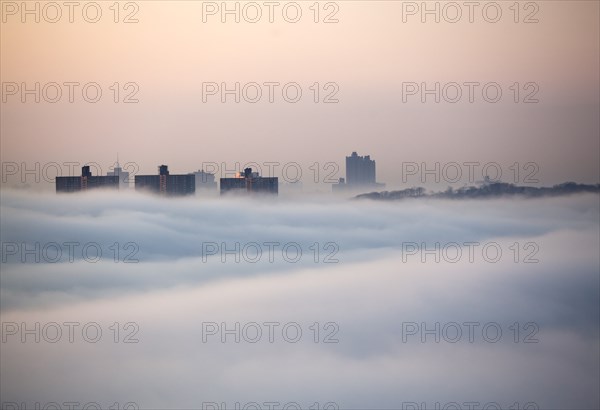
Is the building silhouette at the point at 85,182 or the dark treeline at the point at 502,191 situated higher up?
the building silhouette at the point at 85,182

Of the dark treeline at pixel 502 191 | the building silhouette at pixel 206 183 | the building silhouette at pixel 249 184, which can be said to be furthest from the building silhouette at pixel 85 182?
the dark treeline at pixel 502 191

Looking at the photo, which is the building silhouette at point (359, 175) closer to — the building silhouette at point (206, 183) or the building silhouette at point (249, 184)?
the building silhouette at point (249, 184)

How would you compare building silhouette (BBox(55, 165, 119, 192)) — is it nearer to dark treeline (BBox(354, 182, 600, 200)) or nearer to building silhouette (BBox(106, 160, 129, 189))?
building silhouette (BBox(106, 160, 129, 189))

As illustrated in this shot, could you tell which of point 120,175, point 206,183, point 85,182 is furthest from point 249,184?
point 85,182

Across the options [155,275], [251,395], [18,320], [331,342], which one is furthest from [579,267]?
[18,320]

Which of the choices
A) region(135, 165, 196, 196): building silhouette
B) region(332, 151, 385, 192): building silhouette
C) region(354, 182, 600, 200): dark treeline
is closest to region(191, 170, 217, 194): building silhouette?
region(135, 165, 196, 196): building silhouette

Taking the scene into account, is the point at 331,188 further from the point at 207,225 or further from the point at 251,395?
the point at 251,395

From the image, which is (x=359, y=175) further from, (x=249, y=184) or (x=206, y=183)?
(x=206, y=183)
